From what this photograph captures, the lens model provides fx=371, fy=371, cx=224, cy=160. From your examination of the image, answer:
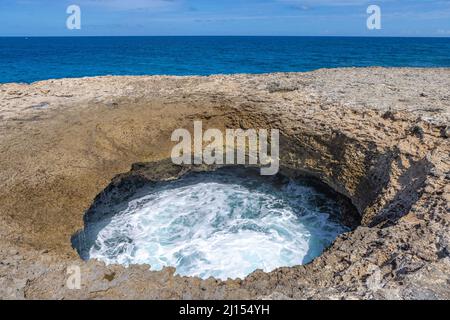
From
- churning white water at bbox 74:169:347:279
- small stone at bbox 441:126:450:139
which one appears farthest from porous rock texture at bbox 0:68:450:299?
churning white water at bbox 74:169:347:279

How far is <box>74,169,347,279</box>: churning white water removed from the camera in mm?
6711

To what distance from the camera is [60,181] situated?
693cm

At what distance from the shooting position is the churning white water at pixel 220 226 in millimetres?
6711

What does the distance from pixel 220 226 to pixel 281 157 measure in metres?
2.26

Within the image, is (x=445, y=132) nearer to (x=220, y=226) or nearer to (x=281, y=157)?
(x=281, y=157)

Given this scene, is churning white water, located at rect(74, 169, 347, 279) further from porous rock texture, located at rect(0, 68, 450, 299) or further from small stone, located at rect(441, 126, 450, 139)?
small stone, located at rect(441, 126, 450, 139)

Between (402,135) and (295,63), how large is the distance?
34.6m

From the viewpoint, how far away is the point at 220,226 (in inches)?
305

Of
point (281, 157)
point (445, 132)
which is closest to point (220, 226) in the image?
point (281, 157)

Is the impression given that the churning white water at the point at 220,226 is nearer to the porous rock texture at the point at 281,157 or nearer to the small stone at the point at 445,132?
the porous rock texture at the point at 281,157

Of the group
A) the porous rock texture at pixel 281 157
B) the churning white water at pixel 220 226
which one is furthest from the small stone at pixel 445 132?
the churning white water at pixel 220 226

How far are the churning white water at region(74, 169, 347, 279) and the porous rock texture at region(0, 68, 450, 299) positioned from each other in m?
0.71
